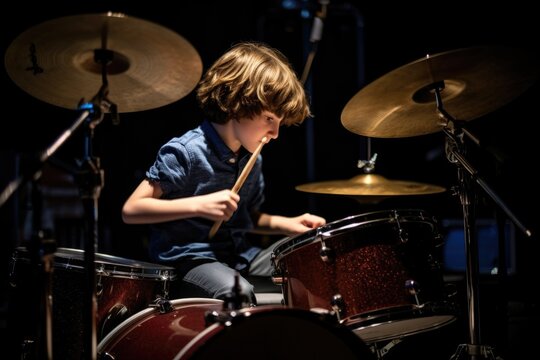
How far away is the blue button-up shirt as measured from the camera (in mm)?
1750

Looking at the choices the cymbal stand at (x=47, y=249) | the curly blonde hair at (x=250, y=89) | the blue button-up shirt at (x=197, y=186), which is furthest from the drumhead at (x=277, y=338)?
the curly blonde hair at (x=250, y=89)

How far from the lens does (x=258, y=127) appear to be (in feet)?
6.01

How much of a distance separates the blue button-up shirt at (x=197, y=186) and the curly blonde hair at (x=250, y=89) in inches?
3.5

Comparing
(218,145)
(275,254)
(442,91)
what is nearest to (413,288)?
(275,254)

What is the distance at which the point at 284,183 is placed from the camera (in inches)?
126

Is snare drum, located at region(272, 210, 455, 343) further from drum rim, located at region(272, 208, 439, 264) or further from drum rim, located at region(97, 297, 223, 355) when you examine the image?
drum rim, located at region(97, 297, 223, 355)

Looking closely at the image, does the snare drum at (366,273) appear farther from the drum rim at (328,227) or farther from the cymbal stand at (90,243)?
the cymbal stand at (90,243)

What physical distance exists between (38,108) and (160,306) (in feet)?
7.59

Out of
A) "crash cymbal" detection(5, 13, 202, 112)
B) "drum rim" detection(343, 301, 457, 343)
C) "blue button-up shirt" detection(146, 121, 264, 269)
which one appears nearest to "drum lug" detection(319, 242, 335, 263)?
"drum rim" detection(343, 301, 457, 343)

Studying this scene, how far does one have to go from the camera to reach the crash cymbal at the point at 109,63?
131cm

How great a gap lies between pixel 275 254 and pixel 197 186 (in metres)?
0.36

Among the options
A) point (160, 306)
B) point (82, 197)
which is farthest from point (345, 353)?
point (82, 197)

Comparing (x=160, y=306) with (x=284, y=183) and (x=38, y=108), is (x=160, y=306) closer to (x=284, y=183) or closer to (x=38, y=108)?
(x=284, y=183)

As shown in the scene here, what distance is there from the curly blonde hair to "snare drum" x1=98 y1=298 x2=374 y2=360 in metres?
0.65
